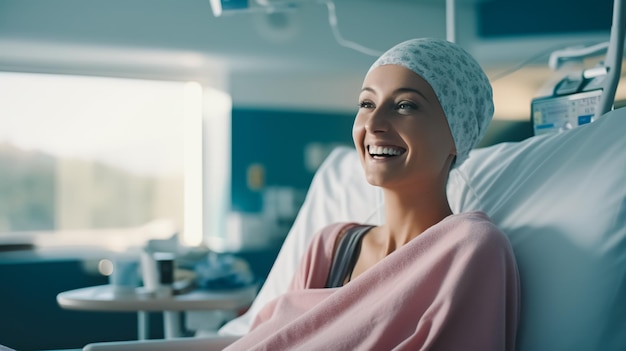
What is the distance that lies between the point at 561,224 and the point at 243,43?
2.62 meters

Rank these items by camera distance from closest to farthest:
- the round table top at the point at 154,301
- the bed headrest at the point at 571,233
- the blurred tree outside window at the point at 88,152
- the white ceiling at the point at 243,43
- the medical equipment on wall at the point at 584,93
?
the bed headrest at the point at 571,233 → the medical equipment on wall at the point at 584,93 → the round table top at the point at 154,301 → the white ceiling at the point at 243,43 → the blurred tree outside window at the point at 88,152

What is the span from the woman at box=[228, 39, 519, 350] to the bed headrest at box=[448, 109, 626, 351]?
51 mm

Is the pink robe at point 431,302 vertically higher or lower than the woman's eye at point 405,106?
lower

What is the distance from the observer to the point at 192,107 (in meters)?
3.41

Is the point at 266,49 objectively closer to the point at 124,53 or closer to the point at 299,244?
the point at 124,53

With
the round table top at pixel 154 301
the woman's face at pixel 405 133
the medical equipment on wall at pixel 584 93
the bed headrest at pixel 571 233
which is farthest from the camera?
the round table top at pixel 154 301

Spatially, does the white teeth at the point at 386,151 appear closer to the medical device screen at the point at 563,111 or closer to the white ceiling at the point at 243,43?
the medical device screen at the point at 563,111

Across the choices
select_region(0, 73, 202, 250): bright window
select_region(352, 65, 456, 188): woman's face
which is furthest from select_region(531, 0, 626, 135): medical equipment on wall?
select_region(0, 73, 202, 250): bright window

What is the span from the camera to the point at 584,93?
1208 mm

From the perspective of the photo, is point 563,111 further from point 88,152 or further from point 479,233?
point 88,152

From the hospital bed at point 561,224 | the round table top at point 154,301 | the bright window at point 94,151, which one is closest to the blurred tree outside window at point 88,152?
the bright window at point 94,151

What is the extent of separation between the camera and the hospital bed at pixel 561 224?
31.7 inches

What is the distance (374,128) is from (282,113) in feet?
7.97

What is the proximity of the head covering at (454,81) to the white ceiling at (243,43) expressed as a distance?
166cm
